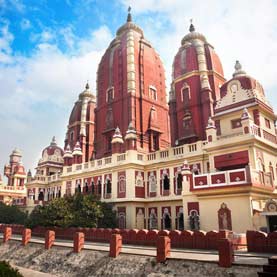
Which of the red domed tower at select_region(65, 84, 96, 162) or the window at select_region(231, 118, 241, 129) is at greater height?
the red domed tower at select_region(65, 84, 96, 162)

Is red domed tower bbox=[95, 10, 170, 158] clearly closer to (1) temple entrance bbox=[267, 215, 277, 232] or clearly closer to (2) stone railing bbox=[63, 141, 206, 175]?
(2) stone railing bbox=[63, 141, 206, 175]

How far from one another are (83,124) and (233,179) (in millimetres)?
29890

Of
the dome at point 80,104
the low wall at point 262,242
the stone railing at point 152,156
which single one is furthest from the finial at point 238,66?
the dome at point 80,104

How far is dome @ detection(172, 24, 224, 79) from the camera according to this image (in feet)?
101

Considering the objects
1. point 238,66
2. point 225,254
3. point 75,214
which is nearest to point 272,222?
point 225,254

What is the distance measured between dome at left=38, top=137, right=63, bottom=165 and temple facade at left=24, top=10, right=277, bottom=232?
6260mm

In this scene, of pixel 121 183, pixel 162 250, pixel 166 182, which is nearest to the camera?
pixel 162 250

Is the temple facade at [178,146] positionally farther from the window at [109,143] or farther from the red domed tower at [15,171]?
the red domed tower at [15,171]

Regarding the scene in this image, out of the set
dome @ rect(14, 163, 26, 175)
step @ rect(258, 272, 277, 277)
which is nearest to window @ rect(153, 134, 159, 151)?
step @ rect(258, 272, 277, 277)

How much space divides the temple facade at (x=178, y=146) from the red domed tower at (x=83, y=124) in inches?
9.5

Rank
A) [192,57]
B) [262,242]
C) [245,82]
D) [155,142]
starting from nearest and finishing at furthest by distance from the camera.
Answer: [262,242] < [245,82] < [192,57] < [155,142]

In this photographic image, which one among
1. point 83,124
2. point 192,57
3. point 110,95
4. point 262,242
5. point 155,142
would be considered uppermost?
point 192,57

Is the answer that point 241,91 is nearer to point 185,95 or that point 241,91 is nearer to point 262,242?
point 185,95

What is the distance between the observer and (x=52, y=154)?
4953 centimetres
